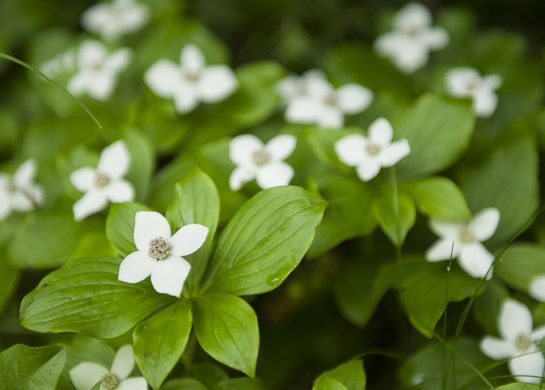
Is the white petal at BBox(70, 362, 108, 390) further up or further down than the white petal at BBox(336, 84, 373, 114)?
further down

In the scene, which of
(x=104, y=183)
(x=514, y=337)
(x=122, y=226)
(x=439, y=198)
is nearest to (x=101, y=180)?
(x=104, y=183)

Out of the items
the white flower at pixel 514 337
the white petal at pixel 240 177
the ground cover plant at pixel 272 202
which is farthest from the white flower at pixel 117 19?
the white flower at pixel 514 337

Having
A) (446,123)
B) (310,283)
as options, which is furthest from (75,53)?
(446,123)

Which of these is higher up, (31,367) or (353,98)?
(353,98)

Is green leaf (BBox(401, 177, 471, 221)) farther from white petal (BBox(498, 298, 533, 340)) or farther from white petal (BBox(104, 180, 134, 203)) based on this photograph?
white petal (BBox(104, 180, 134, 203))

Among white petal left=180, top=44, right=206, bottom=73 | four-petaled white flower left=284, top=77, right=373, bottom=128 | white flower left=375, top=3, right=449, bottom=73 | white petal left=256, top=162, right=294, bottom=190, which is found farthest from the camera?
white flower left=375, top=3, right=449, bottom=73

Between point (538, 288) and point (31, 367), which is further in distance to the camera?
point (538, 288)

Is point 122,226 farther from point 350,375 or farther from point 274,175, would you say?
point 350,375

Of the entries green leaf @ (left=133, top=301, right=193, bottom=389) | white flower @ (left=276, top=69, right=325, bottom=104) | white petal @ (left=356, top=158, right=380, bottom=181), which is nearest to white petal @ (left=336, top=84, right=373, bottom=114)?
white flower @ (left=276, top=69, right=325, bottom=104)
